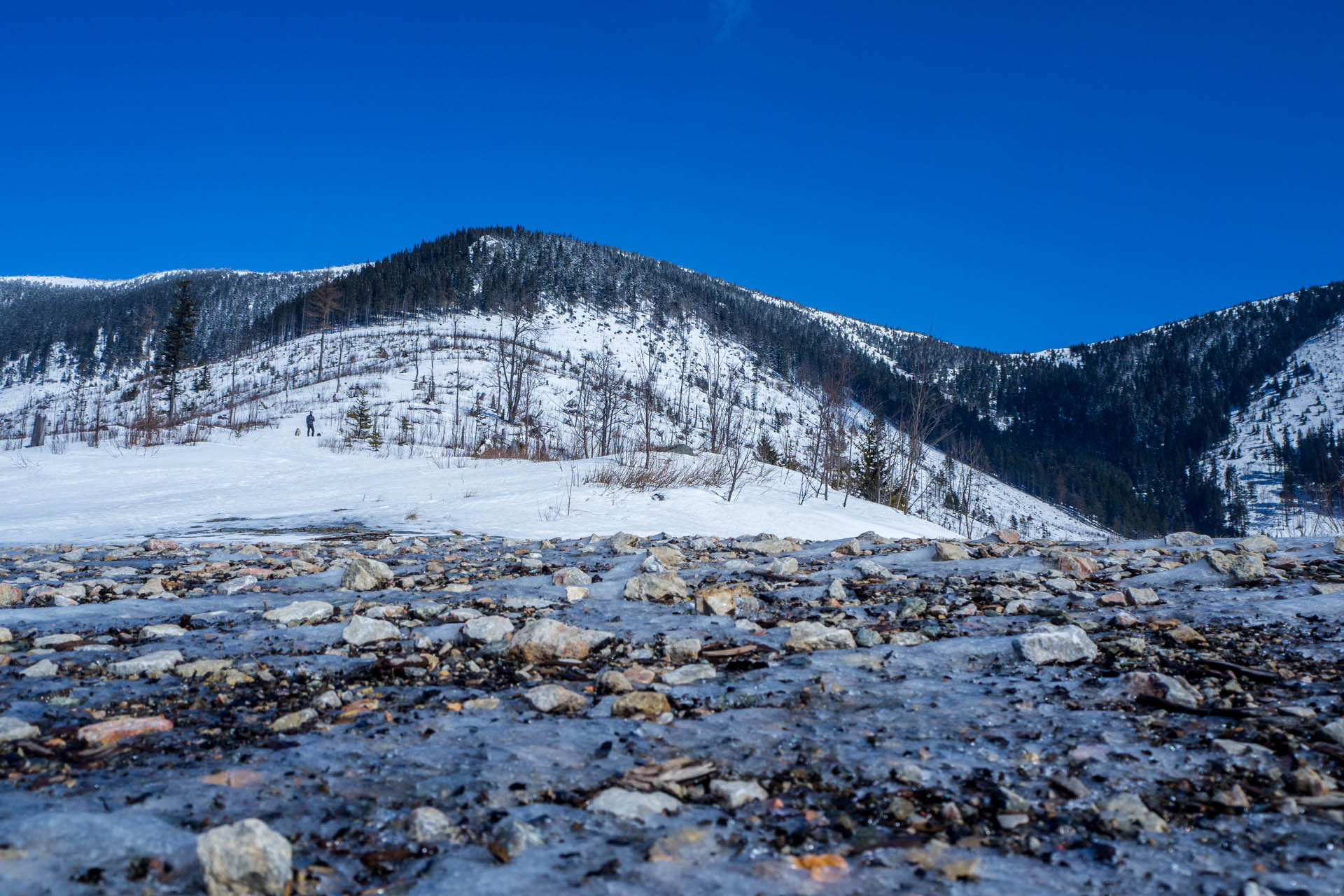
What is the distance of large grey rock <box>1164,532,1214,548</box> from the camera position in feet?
15.8

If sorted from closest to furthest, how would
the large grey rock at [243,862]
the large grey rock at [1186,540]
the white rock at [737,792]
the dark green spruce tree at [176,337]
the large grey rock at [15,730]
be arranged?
1. the large grey rock at [243,862]
2. the white rock at [737,792]
3. the large grey rock at [15,730]
4. the large grey rock at [1186,540]
5. the dark green spruce tree at [176,337]

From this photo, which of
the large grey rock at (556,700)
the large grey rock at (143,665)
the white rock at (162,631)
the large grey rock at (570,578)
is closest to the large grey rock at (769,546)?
the large grey rock at (570,578)

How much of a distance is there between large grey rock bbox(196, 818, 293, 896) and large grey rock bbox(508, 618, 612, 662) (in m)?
1.32

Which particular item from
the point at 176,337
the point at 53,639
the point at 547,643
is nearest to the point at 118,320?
the point at 176,337

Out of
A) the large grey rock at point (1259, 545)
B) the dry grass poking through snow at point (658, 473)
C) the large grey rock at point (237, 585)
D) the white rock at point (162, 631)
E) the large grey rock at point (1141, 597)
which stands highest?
the dry grass poking through snow at point (658, 473)

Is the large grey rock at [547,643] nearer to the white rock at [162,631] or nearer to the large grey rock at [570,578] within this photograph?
the large grey rock at [570,578]

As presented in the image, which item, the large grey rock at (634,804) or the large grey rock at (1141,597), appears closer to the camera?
the large grey rock at (634,804)

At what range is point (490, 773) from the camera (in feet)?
4.82

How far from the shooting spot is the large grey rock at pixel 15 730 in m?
1.59

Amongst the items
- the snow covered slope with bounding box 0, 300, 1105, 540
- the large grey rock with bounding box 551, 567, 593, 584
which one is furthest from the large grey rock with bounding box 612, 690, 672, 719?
the snow covered slope with bounding box 0, 300, 1105, 540

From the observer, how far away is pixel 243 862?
3.31ft

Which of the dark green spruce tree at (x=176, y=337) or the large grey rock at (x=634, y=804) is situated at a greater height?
the dark green spruce tree at (x=176, y=337)

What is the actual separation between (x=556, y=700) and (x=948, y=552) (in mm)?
3115

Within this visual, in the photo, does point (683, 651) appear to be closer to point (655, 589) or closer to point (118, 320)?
point (655, 589)
